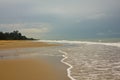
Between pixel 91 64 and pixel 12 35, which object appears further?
pixel 12 35

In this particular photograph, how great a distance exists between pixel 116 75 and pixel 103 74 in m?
0.62

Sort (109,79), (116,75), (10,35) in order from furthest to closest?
(10,35)
(116,75)
(109,79)

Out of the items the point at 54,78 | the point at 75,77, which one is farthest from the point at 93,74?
the point at 54,78

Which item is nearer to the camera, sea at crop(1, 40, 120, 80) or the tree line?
sea at crop(1, 40, 120, 80)

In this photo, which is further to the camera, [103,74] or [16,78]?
[103,74]

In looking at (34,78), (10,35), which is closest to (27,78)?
(34,78)

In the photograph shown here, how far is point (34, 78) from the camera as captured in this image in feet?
29.7

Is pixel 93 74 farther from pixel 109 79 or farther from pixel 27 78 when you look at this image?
pixel 27 78

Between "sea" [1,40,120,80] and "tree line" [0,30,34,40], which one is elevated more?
"tree line" [0,30,34,40]

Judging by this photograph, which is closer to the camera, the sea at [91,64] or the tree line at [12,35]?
the sea at [91,64]

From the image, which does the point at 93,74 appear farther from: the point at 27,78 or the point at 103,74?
the point at 27,78

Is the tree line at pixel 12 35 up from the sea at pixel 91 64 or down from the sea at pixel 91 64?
up

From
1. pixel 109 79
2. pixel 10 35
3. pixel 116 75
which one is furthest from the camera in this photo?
pixel 10 35

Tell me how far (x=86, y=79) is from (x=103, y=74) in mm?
1357
